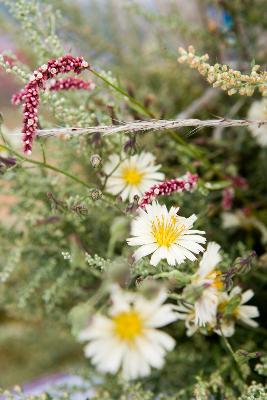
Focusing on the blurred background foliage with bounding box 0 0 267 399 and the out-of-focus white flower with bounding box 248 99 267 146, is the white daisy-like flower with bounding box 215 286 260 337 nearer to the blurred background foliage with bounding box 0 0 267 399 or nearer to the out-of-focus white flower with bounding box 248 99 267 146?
the blurred background foliage with bounding box 0 0 267 399

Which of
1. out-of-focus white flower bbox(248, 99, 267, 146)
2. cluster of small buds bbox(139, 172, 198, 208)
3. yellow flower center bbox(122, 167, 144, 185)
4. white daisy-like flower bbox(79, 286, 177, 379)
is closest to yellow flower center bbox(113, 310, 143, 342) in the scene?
white daisy-like flower bbox(79, 286, 177, 379)

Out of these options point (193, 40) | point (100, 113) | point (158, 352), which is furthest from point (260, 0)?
point (158, 352)

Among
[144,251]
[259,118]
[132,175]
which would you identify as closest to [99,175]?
[132,175]

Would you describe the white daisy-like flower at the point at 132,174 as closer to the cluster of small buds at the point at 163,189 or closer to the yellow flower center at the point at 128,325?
the cluster of small buds at the point at 163,189

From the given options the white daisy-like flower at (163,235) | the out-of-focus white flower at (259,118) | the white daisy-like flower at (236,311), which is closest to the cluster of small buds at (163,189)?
the white daisy-like flower at (163,235)

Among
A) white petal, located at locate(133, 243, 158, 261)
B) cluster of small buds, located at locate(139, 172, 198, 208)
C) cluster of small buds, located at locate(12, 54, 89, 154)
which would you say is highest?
cluster of small buds, located at locate(12, 54, 89, 154)

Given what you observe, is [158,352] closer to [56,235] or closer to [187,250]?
[187,250]
